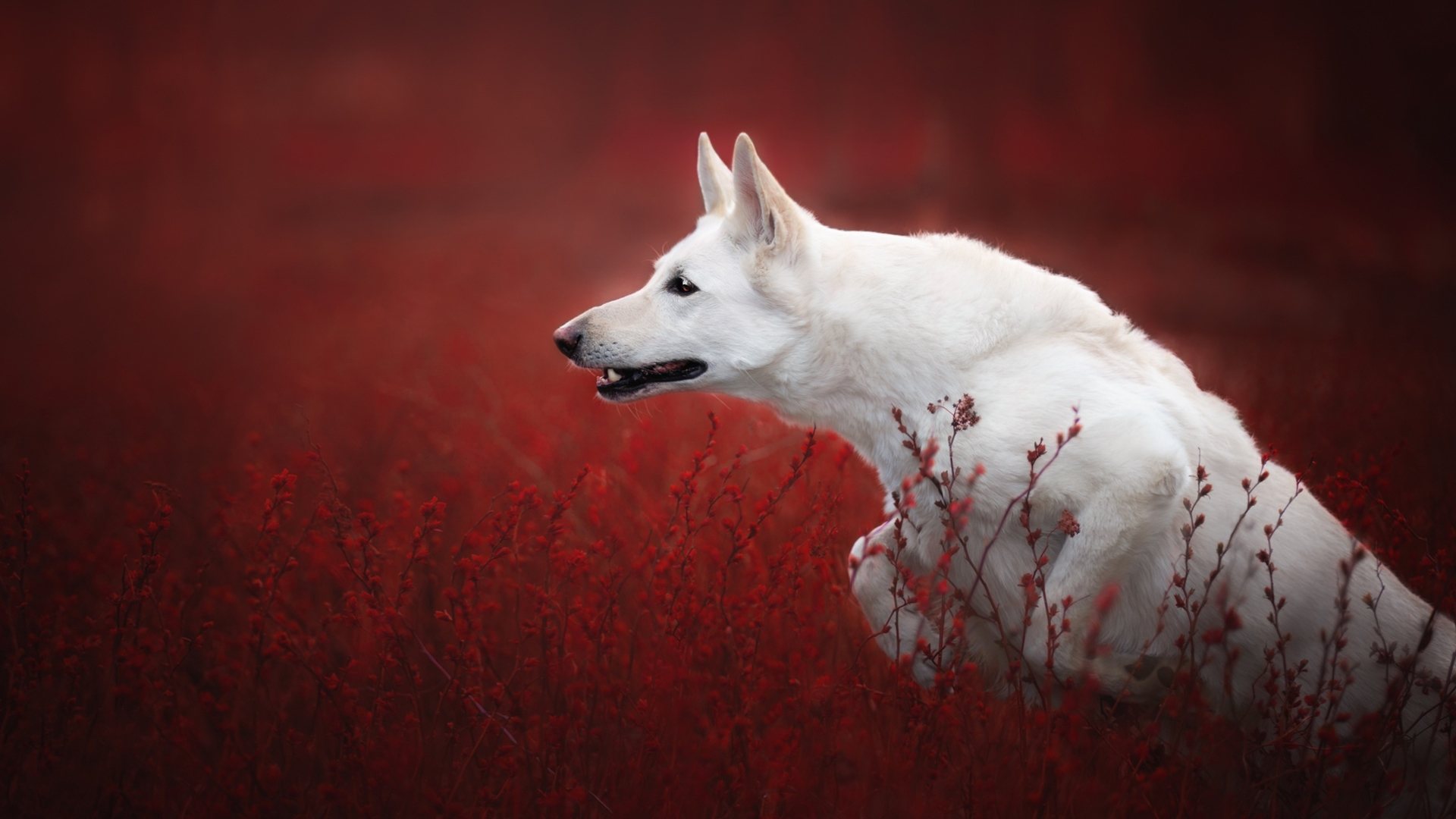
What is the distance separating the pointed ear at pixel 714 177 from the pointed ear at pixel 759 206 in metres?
0.45

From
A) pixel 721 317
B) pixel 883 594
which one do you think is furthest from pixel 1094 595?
pixel 721 317

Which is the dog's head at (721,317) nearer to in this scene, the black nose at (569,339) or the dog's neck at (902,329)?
the black nose at (569,339)

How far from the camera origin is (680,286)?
331 centimetres

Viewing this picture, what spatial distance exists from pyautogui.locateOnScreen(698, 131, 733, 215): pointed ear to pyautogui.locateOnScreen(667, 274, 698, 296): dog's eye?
0.49 m

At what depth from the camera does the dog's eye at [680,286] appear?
10.7 feet

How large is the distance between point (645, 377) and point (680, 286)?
1.21 feet

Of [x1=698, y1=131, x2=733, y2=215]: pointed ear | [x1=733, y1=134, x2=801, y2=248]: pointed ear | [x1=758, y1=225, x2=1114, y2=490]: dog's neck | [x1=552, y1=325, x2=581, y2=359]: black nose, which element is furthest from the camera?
[x1=698, y1=131, x2=733, y2=215]: pointed ear

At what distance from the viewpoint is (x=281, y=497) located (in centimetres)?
246

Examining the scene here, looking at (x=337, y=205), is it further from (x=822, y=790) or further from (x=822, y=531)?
(x=822, y=790)

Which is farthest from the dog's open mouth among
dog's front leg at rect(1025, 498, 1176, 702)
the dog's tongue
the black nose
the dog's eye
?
dog's front leg at rect(1025, 498, 1176, 702)

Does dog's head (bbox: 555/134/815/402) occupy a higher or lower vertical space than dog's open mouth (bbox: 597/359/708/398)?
higher

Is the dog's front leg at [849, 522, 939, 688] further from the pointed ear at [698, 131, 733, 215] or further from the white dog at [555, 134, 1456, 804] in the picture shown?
the pointed ear at [698, 131, 733, 215]

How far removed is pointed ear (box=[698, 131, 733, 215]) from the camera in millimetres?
3697

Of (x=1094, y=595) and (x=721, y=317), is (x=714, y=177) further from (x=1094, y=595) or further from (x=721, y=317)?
(x=1094, y=595)
